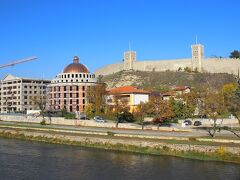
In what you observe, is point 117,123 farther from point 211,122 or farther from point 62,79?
point 62,79

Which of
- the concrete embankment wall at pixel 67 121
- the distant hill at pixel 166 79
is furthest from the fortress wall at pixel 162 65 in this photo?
the concrete embankment wall at pixel 67 121

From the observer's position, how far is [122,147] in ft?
158

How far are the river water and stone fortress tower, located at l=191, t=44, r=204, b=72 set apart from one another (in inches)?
4592

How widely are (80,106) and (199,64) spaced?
229 feet

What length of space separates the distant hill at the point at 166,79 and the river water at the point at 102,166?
9374 centimetres

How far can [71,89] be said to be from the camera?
10419cm

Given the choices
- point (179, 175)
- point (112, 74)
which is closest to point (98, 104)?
point (179, 175)

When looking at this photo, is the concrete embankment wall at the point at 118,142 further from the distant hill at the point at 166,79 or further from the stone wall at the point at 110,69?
the stone wall at the point at 110,69

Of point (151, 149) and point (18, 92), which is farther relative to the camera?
point (18, 92)

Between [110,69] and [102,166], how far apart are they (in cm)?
15291

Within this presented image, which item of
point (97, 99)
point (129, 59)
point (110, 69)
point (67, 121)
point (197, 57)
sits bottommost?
point (67, 121)

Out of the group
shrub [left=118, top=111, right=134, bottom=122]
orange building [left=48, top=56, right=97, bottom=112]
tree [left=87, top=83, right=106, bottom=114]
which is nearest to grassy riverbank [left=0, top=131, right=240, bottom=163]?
shrub [left=118, top=111, right=134, bottom=122]

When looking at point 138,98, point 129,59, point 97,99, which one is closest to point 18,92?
point 129,59

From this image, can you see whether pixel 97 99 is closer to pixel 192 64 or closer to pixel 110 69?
pixel 192 64
